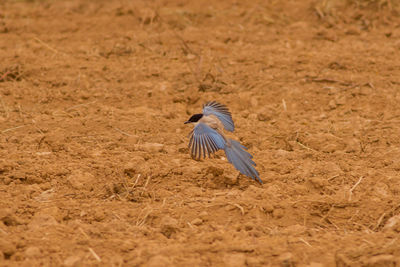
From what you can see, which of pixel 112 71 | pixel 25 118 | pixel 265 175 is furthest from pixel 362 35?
pixel 25 118

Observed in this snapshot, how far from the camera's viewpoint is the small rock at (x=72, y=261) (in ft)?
9.32

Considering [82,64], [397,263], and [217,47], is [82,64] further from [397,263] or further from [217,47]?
[397,263]

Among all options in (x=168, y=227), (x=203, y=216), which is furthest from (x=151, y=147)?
(x=168, y=227)

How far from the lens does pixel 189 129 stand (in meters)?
4.85

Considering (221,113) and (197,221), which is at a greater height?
(221,113)

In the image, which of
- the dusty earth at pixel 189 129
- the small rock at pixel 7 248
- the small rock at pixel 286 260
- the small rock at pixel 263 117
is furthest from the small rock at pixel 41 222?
the small rock at pixel 263 117

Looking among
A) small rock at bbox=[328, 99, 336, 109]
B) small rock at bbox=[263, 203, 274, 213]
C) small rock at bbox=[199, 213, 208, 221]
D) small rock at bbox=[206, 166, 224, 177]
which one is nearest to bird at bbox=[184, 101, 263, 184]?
small rock at bbox=[206, 166, 224, 177]

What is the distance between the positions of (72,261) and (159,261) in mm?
459

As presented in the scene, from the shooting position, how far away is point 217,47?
654 centimetres

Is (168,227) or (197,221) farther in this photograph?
(197,221)

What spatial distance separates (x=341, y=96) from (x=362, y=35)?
1.80 meters

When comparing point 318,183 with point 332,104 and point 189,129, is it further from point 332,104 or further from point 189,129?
point 332,104

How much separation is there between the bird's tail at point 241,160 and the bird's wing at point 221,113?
46 centimetres

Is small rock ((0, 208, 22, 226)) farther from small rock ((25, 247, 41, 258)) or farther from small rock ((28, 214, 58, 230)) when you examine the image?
small rock ((25, 247, 41, 258))
